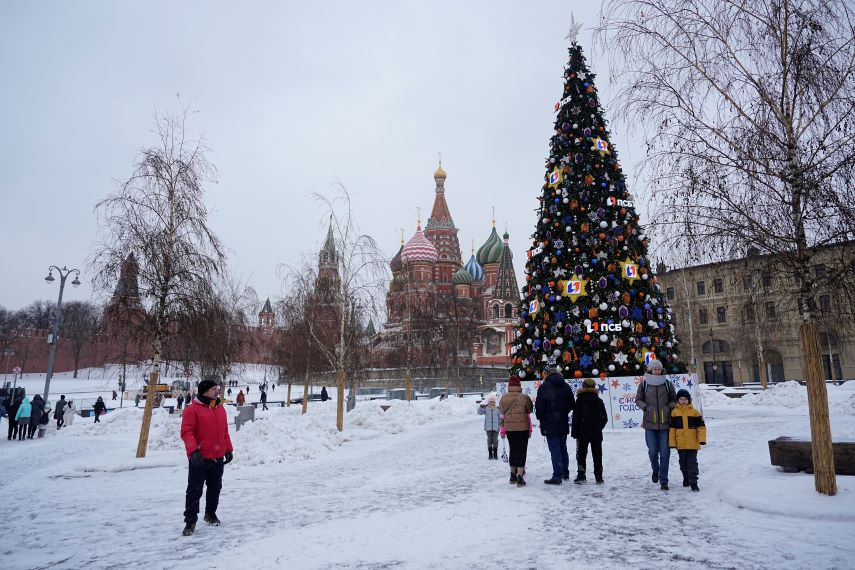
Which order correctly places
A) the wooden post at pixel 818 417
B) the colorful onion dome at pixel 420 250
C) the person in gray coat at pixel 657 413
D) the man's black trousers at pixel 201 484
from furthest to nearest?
A: 1. the colorful onion dome at pixel 420 250
2. the person in gray coat at pixel 657 413
3. the wooden post at pixel 818 417
4. the man's black trousers at pixel 201 484

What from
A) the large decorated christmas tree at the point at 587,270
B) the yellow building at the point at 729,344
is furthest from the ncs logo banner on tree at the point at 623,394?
the yellow building at the point at 729,344

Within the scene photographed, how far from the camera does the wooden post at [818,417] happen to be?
6969mm

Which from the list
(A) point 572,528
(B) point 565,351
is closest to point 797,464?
(A) point 572,528

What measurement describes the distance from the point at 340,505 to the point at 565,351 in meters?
10.0

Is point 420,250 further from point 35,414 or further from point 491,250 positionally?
point 35,414

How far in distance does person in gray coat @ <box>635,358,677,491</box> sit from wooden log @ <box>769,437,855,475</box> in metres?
1.86

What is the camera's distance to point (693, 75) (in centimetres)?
818

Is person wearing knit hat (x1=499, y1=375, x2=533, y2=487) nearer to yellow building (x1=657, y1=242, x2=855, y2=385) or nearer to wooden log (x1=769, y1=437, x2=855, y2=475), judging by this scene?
wooden log (x1=769, y1=437, x2=855, y2=475)

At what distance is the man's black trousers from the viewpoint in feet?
21.6

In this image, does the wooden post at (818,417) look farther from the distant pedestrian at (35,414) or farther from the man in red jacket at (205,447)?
the distant pedestrian at (35,414)

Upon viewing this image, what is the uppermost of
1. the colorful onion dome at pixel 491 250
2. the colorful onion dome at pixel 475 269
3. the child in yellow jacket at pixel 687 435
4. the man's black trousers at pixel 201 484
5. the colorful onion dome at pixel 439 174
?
the colorful onion dome at pixel 439 174

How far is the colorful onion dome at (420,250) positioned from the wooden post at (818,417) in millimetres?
68360

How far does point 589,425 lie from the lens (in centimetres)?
904

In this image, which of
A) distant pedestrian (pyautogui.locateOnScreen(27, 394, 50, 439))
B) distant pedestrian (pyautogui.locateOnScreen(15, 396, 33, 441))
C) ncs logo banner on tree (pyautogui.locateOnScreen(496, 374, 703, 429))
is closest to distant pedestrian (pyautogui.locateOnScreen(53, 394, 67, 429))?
distant pedestrian (pyautogui.locateOnScreen(27, 394, 50, 439))
